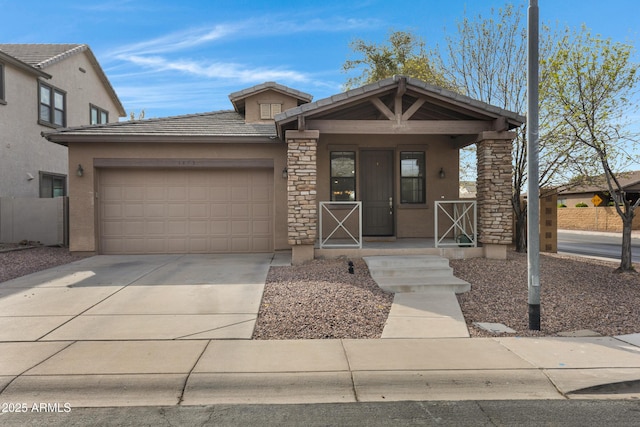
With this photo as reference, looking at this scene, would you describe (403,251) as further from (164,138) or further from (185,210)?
(164,138)

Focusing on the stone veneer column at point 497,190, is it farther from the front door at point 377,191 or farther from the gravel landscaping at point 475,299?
the front door at point 377,191

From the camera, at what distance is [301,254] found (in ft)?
31.0

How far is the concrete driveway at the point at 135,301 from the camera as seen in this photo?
5.50 meters

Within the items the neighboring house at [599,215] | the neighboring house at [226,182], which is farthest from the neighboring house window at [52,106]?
the neighboring house at [599,215]

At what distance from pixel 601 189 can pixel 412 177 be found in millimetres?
8682

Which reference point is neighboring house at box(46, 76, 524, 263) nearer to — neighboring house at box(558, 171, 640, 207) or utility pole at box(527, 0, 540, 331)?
neighboring house at box(558, 171, 640, 207)

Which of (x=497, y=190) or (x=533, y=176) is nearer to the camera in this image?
(x=533, y=176)

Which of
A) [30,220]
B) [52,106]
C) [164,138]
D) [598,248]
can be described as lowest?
[598,248]

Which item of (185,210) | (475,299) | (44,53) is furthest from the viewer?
(44,53)

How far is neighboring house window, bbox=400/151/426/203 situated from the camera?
1204 cm

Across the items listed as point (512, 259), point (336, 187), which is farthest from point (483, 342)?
point (336, 187)

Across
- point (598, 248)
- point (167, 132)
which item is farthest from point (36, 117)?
point (598, 248)

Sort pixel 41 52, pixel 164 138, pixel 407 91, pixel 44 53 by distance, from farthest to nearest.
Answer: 1. pixel 41 52
2. pixel 44 53
3. pixel 164 138
4. pixel 407 91

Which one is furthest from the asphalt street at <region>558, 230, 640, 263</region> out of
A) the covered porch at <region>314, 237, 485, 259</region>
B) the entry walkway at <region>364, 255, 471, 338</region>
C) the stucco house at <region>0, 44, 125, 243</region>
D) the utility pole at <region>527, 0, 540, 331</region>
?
the stucco house at <region>0, 44, 125, 243</region>
